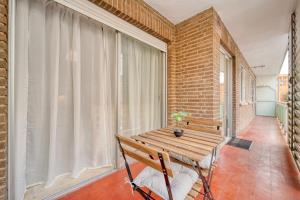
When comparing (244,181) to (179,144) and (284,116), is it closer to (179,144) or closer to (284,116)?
(179,144)

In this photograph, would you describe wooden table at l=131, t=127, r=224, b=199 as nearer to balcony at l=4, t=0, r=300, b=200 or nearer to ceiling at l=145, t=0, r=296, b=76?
balcony at l=4, t=0, r=300, b=200

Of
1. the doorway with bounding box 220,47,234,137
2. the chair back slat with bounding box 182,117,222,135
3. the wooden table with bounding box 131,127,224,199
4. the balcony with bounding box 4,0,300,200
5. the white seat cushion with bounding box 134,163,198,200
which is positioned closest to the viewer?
the white seat cushion with bounding box 134,163,198,200

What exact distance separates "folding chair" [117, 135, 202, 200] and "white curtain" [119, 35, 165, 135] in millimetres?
1178

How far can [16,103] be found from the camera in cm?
138

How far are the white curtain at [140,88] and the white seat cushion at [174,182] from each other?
1.17 m

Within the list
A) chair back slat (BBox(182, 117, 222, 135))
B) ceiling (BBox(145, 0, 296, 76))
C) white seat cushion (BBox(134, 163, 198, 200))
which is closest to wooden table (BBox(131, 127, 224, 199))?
white seat cushion (BBox(134, 163, 198, 200))

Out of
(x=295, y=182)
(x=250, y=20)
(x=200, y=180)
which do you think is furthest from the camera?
(x=250, y=20)

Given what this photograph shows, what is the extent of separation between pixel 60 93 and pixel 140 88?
49.4 inches

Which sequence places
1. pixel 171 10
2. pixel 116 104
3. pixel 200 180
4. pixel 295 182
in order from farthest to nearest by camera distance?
pixel 171 10, pixel 116 104, pixel 295 182, pixel 200 180

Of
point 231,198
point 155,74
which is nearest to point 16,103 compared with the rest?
point 155,74

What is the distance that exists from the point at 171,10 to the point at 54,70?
82.3 inches

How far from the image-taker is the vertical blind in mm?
1435

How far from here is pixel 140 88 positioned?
262 centimetres

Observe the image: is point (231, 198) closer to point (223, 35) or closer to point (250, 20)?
point (223, 35)
